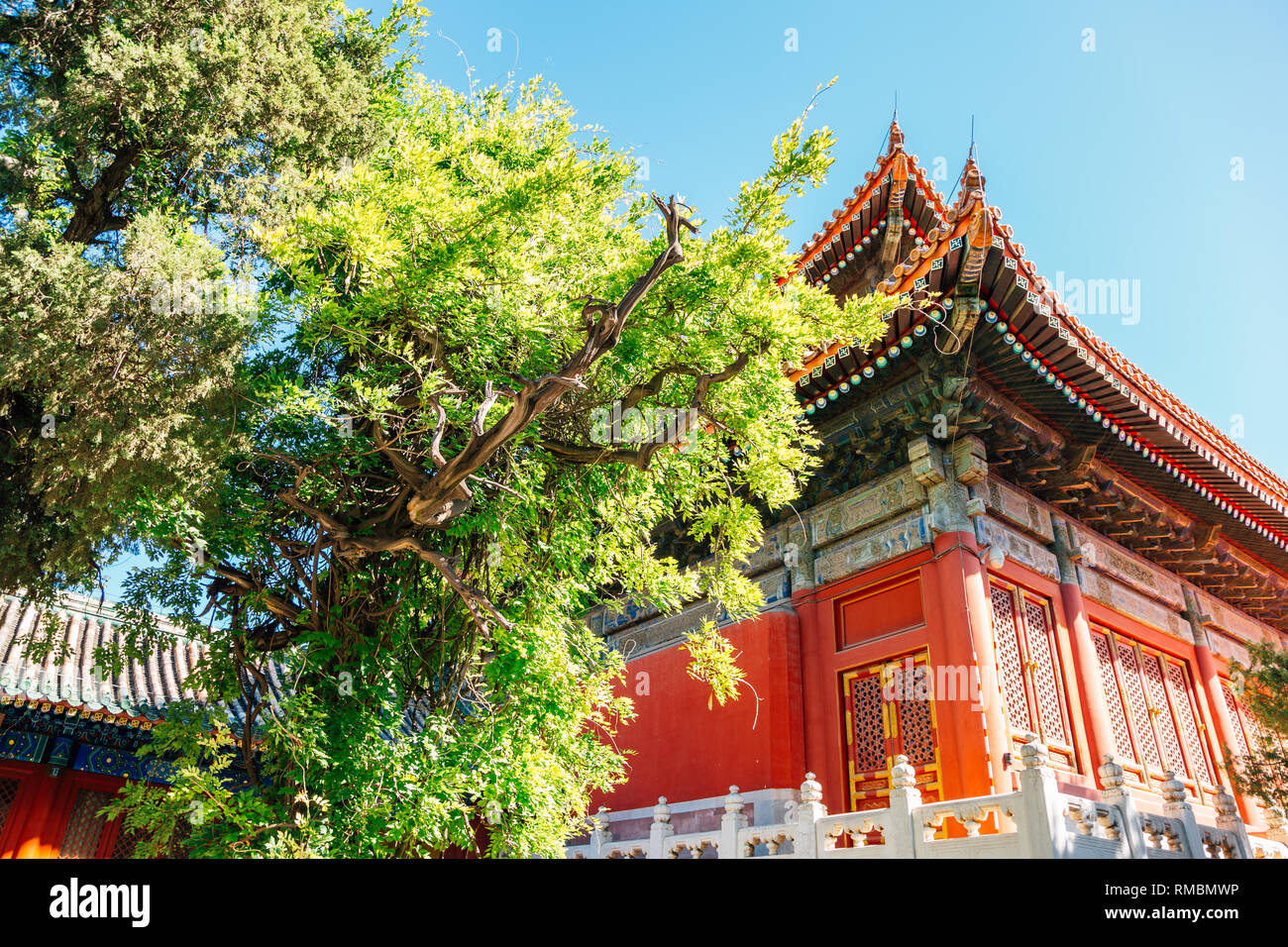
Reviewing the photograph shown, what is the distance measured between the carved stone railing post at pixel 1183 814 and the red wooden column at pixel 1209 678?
4430mm

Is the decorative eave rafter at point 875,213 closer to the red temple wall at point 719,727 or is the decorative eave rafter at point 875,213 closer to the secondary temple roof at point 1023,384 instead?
the secondary temple roof at point 1023,384

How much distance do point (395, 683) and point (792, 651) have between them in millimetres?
4537

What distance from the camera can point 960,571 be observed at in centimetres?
727

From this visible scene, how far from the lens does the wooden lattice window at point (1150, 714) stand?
8352 mm

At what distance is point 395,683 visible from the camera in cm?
491

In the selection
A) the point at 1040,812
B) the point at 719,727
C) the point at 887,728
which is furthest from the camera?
the point at 719,727

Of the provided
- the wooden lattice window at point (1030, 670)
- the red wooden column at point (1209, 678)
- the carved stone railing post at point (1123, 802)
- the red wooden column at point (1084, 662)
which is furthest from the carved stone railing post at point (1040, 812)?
the red wooden column at point (1209, 678)

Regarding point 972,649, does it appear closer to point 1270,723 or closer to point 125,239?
point 1270,723

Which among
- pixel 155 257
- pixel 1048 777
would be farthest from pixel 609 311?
pixel 1048 777

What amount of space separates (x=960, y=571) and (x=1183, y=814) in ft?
7.91

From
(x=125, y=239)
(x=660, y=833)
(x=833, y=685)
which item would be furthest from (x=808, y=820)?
(x=125, y=239)

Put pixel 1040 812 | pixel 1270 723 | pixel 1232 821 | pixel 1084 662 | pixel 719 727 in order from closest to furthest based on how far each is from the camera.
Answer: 1. pixel 1040 812
2. pixel 1232 821
3. pixel 1270 723
4. pixel 1084 662
5. pixel 719 727
